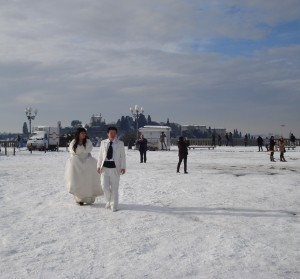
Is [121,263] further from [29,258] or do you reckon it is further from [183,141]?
[183,141]

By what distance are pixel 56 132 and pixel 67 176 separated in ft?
121

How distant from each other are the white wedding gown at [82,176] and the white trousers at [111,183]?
1.74 feet

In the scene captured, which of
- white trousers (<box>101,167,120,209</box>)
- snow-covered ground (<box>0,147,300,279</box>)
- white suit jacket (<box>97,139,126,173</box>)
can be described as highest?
white suit jacket (<box>97,139,126,173</box>)

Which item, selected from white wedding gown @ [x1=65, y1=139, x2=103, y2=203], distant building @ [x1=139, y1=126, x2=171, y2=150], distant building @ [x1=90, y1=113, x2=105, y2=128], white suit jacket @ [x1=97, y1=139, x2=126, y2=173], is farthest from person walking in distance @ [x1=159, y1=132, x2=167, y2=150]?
distant building @ [x1=90, y1=113, x2=105, y2=128]

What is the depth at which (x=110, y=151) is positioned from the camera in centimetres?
829

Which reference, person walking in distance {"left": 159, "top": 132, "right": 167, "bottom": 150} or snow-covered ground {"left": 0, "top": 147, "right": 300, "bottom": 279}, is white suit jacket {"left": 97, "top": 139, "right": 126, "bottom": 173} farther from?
person walking in distance {"left": 159, "top": 132, "right": 167, "bottom": 150}

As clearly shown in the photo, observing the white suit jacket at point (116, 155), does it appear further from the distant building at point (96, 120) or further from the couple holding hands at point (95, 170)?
the distant building at point (96, 120)

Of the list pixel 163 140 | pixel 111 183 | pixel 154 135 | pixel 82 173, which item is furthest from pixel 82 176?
pixel 154 135

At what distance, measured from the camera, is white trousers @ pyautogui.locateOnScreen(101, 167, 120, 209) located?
816 cm

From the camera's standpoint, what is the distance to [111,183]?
8.23 metres

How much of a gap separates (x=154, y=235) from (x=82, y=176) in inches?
113

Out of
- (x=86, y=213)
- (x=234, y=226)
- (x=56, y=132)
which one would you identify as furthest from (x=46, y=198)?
(x=56, y=132)

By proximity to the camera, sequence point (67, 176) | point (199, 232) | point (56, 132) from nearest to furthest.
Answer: point (199, 232)
point (67, 176)
point (56, 132)

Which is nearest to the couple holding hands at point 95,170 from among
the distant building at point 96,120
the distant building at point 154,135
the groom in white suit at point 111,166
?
the groom in white suit at point 111,166
